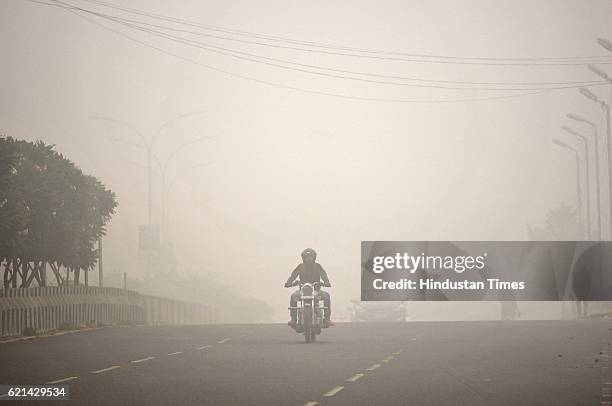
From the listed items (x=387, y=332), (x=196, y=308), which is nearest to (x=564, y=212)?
(x=196, y=308)

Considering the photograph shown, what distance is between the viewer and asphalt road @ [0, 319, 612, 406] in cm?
1794

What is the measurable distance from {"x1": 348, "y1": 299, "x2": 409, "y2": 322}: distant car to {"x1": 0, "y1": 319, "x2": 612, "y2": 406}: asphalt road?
34.9 metres

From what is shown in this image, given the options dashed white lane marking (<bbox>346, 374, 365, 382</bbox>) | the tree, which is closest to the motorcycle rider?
dashed white lane marking (<bbox>346, 374, 365, 382</bbox>)

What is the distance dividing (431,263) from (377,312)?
1050 cm

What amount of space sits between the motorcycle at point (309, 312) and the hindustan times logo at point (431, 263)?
29.3 metres

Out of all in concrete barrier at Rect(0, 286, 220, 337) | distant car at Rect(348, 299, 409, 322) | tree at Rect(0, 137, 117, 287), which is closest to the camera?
concrete barrier at Rect(0, 286, 220, 337)

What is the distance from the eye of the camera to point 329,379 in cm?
2084

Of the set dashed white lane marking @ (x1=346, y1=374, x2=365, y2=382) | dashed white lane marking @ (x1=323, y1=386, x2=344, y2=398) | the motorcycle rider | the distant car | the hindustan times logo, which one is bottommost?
dashed white lane marking @ (x1=323, y1=386, x2=344, y2=398)

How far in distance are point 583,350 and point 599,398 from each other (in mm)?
11373

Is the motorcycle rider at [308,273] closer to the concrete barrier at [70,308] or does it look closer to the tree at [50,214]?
the concrete barrier at [70,308]

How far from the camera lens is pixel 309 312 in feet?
108

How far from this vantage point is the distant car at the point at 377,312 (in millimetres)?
72188
